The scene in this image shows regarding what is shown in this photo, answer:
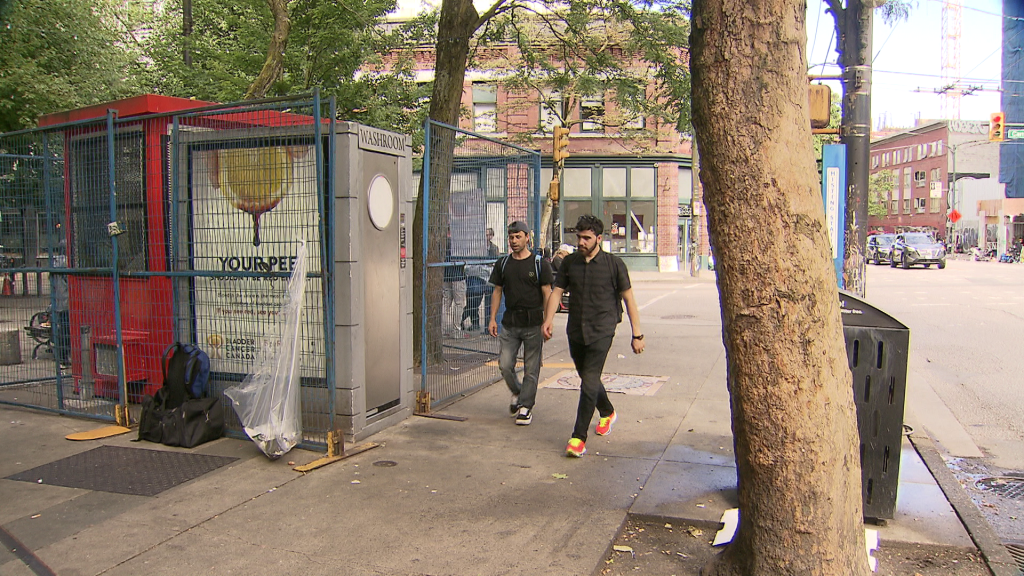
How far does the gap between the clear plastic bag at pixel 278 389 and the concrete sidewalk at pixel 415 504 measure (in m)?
0.21

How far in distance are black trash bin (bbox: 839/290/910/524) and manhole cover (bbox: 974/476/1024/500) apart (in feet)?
4.83

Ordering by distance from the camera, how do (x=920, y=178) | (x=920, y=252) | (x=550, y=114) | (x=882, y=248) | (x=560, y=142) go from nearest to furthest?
(x=560, y=142)
(x=550, y=114)
(x=920, y=252)
(x=882, y=248)
(x=920, y=178)

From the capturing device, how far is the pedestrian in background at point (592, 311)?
231 inches

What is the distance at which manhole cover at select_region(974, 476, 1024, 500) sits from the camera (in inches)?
212

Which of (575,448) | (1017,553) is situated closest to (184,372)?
(575,448)

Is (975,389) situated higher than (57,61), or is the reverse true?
(57,61)

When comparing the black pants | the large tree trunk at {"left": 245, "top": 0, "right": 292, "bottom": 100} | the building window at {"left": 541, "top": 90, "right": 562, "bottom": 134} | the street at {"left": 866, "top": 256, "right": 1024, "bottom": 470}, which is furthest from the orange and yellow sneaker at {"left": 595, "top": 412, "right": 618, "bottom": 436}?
the building window at {"left": 541, "top": 90, "right": 562, "bottom": 134}

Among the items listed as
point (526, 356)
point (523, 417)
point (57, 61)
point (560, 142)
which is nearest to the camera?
point (523, 417)

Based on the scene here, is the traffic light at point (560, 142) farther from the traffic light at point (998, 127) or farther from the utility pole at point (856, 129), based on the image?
the traffic light at point (998, 127)

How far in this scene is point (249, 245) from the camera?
6.37 meters

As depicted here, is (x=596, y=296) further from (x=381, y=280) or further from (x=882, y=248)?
(x=882, y=248)

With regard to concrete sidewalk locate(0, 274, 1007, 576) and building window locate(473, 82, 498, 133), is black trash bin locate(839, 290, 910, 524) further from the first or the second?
building window locate(473, 82, 498, 133)

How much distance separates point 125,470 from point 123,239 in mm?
2390

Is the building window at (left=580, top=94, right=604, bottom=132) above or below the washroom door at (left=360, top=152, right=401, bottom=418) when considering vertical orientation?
above
